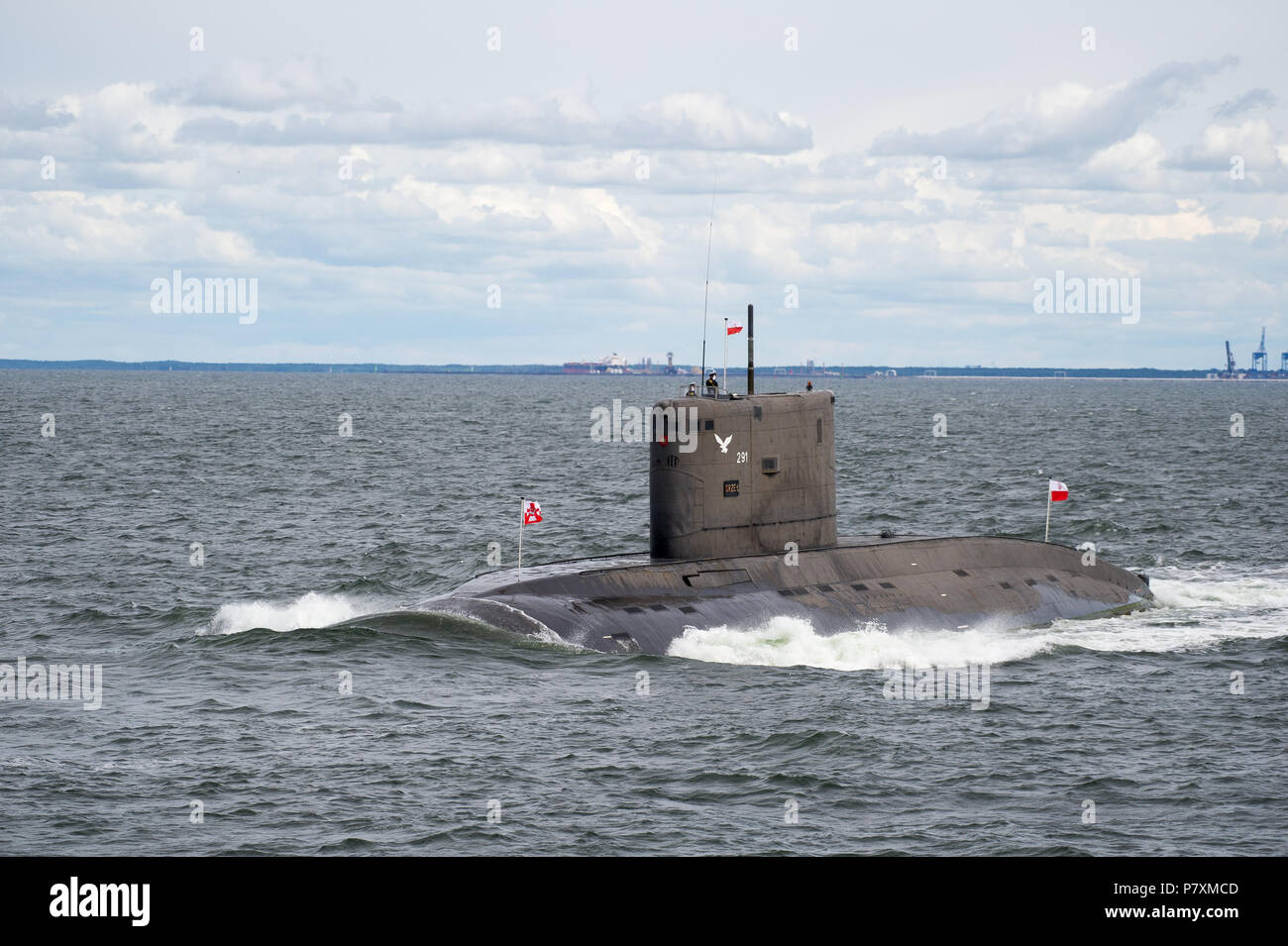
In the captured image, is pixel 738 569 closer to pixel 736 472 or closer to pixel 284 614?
pixel 736 472

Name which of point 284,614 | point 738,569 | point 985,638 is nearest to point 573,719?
point 738,569

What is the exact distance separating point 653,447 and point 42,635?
38.4ft

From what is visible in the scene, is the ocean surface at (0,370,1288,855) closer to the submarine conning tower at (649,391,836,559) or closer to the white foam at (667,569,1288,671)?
the white foam at (667,569,1288,671)

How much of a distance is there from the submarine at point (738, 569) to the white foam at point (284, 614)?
262cm

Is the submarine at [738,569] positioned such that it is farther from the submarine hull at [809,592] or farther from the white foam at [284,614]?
the white foam at [284,614]

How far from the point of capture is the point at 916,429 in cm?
11050

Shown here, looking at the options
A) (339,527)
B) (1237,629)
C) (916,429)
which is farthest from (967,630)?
(916,429)

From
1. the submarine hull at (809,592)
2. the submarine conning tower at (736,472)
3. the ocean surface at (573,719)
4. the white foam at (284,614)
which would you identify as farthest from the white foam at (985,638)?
the white foam at (284,614)

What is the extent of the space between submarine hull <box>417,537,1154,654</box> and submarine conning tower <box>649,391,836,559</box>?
1.38 feet

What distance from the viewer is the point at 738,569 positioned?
26828mm

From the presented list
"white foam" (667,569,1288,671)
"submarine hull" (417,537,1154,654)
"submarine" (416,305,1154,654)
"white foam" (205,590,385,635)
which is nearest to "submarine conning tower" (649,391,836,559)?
"submarine" (416,305,1154,654)
